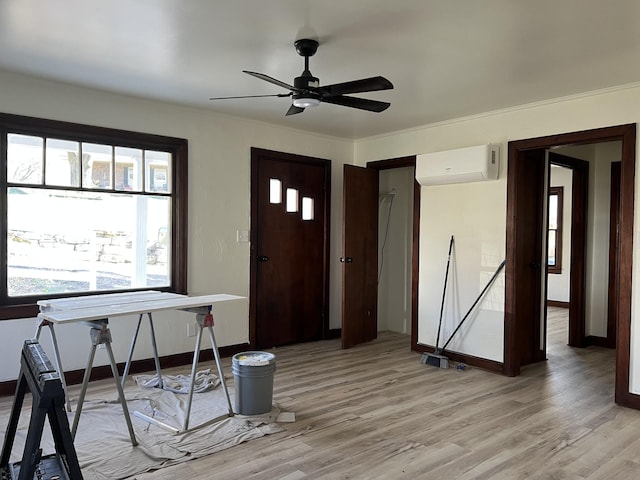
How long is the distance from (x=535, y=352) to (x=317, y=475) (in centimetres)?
332

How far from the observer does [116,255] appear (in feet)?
14.4

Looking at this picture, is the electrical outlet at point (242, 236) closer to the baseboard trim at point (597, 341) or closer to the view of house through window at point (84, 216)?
the view of house through window at point (84, 216)

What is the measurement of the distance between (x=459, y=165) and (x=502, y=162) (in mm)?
389

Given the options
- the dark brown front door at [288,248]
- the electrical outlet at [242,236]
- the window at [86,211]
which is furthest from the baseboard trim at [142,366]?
the electrical outlet at [242,236]

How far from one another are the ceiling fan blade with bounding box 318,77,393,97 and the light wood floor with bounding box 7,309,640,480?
2.14 meters

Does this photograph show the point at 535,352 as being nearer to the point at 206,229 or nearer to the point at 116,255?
the point at 206,229

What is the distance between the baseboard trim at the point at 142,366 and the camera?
12.4ft

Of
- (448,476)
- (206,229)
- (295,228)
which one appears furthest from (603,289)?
(206,229)

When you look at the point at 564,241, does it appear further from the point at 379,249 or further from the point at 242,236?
the point at 242,236

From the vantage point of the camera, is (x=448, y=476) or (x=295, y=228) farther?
(x=295, y=228)

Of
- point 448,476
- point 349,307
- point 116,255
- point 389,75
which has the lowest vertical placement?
point 448,476

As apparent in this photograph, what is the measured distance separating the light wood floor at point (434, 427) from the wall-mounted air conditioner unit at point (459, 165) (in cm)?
186

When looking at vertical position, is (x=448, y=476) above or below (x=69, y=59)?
below

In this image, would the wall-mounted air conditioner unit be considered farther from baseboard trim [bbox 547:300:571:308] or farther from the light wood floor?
baseboard trim [bbox 547:300:571:308]
